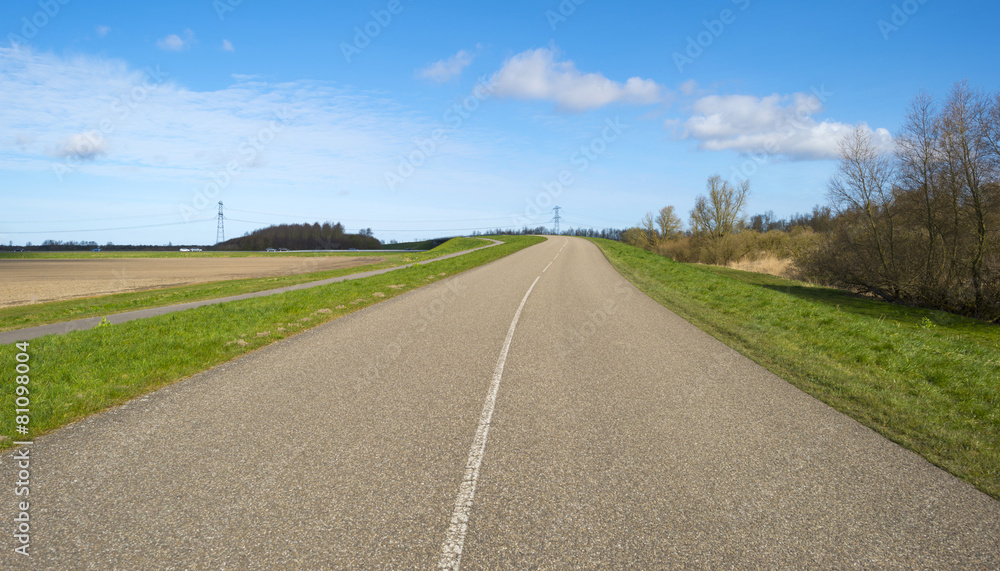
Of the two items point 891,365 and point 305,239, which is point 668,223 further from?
point 305,239

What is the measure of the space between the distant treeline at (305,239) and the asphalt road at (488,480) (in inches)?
5171

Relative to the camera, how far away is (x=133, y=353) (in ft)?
27.9

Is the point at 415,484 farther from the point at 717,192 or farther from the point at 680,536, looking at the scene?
the point at 717,192

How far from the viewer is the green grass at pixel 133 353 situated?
607 cm

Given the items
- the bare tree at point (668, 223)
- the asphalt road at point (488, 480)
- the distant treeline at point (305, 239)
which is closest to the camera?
the asphalt road at point (488, 480)

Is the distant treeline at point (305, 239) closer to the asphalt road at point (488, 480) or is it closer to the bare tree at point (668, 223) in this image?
the bare tree at point (668, 223)

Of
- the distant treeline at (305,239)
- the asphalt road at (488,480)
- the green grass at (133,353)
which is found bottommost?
the asphalt road at (488,480)

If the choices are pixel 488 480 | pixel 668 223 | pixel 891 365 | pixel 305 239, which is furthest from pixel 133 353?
pixel 305 239

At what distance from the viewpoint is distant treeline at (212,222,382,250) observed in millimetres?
128250

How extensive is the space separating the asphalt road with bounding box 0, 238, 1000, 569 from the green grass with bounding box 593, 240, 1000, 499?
1.67ft

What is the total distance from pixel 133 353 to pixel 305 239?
451ft

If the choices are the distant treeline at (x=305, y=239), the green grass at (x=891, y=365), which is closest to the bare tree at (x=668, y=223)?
the green grass at (x=891, y=365)

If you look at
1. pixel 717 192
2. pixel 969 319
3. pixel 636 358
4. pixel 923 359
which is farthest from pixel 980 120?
pixel 717 192

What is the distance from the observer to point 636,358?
8.36 metres
